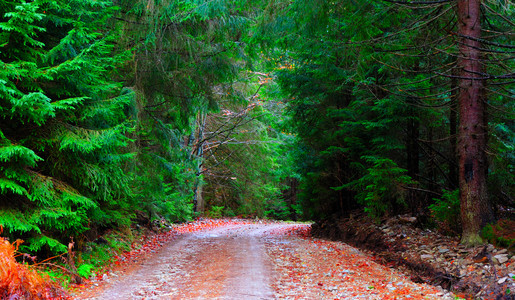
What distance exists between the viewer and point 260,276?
24.7ft

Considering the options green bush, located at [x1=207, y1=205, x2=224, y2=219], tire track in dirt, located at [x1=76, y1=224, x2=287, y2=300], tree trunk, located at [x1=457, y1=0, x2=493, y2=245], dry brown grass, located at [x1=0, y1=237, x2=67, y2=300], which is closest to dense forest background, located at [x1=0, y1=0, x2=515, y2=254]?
tree trunk, located at [x1=457, y1=0, x2=493, y2=245]

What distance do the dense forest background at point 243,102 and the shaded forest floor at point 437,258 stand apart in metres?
0.63

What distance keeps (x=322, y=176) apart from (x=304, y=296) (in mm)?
7492

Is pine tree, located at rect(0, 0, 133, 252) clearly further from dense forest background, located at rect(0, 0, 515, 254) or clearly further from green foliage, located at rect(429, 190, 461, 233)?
green foliage, located at rect(429, 190, 461, 233)

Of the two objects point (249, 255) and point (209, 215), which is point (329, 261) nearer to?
point (249, 255)

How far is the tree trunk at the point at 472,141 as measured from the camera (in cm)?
736

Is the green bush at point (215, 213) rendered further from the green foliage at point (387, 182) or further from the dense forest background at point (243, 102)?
the green foliage at point (387, 182)

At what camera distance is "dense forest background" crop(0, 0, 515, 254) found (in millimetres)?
6238

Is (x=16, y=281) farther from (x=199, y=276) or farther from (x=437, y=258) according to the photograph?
(x=437, y=258)

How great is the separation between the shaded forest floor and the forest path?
1.64 ft

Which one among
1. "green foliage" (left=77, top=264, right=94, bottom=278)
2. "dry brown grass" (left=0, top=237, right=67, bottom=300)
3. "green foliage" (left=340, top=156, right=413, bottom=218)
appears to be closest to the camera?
"dry brown grass" (left=0, top=237, right=67, bottom=300)

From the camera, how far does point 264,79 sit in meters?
20.9

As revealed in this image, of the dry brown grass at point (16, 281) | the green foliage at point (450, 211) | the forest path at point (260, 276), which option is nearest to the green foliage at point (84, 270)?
the forest path at point (260, 276)

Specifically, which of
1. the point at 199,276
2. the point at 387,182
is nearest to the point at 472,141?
the point at 387,182
